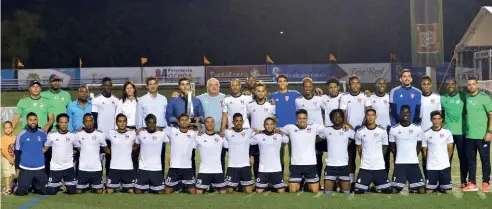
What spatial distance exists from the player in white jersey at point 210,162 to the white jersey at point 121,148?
1039 millimetres

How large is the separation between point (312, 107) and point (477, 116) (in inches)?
96.9

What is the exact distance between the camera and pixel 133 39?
59.9 meters

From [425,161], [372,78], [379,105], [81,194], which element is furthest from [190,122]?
[372,78]

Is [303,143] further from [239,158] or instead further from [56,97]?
[56,97]

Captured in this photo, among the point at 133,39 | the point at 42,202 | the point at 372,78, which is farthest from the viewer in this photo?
the point at 133,39

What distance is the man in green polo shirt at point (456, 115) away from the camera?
11.1m

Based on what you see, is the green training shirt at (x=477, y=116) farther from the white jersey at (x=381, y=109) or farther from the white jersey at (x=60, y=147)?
the white jersey at (x=60, y=147)

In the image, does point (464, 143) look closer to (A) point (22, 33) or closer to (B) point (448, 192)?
(B) point (448, 192)

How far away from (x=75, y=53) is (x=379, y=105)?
164ft

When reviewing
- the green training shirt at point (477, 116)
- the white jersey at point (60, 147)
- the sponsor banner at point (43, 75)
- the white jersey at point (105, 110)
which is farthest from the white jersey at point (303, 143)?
the sponsor banner at point (43, 75)

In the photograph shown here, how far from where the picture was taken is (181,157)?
11273 mm

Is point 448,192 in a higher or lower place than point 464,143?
lower

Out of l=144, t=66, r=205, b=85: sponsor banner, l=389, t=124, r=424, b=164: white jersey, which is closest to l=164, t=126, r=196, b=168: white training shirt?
l=389, t=124, r=424, b=164: white jersey

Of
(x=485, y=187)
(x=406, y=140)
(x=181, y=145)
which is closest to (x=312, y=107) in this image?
(x=406, y=140)
